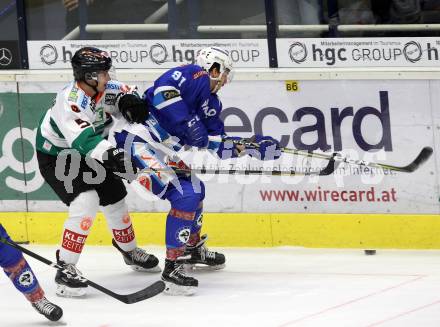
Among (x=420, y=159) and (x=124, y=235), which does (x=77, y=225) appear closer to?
(x=124, y=235)

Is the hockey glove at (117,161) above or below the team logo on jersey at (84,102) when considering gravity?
below

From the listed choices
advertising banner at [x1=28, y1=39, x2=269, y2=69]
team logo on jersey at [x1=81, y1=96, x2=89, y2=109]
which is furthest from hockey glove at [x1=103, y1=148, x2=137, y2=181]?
advertising banner at [x1=28, y1=39, x2=269, y2=69]

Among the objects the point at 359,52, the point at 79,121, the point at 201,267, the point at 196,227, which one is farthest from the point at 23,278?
the point at 359,52

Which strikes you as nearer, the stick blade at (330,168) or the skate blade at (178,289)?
the skate blade at (178,289)

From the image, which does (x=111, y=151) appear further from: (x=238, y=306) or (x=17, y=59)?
(x=17, y=59)

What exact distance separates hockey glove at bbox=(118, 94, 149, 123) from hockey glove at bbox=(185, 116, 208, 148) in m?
0.24

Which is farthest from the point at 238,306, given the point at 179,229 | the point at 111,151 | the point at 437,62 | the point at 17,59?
the point at 17,59

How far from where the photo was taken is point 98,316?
550 cm

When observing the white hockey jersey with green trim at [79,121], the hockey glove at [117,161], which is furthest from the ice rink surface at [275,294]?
the white hockey jersey with green trim at [79,121]

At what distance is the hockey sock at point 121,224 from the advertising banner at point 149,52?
121 centimetres

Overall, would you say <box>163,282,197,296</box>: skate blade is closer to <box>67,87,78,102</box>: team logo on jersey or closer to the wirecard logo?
<box>67,87,78,102</box>: team logo on jersey

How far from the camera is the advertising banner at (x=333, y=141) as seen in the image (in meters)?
6.57

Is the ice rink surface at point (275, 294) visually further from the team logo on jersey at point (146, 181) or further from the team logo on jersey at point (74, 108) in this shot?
the team logo on jersey at point (74, 108)

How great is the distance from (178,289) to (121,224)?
2.04 feet
